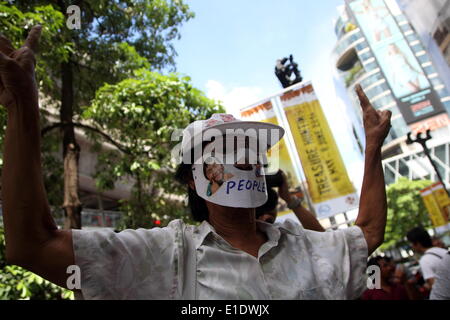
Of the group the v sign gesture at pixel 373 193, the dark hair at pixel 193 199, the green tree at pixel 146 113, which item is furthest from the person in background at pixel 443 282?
the green tree at pixel 146 113

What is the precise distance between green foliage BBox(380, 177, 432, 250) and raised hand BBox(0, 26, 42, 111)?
3675cm

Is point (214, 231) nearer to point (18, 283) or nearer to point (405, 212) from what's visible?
point (18, 283)

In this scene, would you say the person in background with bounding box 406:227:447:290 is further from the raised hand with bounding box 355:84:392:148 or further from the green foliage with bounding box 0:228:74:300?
the green foliage with bounding box 0:228:74:300

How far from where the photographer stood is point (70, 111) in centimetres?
544

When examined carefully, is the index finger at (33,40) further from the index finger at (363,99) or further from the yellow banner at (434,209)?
the yellow banner at (434,209)

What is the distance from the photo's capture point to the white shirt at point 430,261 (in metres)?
3.66

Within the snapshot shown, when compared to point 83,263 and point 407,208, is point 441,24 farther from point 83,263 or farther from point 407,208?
point 407,208

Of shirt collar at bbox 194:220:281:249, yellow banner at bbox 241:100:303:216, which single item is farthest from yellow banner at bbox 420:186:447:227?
shirt collar at bbox 194:220:281:249

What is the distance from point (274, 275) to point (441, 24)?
2.56m

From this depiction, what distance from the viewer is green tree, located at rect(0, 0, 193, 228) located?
15.8 ft

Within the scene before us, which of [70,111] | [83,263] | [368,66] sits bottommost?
[83,263]

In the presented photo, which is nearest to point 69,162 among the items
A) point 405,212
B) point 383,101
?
point 405,212

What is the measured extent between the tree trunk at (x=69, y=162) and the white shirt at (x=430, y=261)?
14.8 ft
